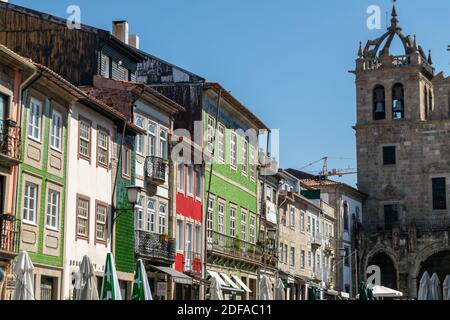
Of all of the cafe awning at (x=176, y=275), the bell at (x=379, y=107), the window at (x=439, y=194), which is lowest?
the cafe awning at (x=176, y=275)

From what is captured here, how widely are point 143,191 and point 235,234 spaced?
12941 mm

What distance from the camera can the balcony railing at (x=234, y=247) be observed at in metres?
41.5

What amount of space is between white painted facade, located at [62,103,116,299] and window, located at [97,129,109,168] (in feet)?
0.40

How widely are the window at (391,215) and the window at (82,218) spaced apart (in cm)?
4649

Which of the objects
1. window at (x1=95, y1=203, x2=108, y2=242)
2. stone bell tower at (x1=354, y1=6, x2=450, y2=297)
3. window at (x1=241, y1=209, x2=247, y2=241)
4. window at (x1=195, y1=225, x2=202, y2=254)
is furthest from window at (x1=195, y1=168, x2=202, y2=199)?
stone bell tower at (x1=354, y1=6, x2=450, y2=297)

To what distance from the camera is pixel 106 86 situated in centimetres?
3322

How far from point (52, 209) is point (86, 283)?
203 inches

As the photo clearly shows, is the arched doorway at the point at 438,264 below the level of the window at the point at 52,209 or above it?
above

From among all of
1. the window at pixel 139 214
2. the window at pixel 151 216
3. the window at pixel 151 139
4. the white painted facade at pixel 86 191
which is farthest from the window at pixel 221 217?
the white painted facade at pixel 86 191

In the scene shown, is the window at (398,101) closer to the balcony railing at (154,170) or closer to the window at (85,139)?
the balcony railing at (154,170)

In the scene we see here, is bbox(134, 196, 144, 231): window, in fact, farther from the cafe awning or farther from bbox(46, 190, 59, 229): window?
bbox(46, 190, 59, 229): window

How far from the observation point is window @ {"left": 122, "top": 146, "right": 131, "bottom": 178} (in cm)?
3153

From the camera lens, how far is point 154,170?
33.6m
